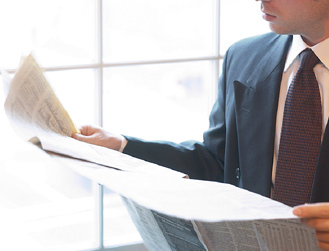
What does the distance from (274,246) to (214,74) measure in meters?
1.25

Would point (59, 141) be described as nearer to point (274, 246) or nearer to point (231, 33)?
point (274, 246)

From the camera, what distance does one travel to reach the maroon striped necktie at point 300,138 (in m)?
1.19

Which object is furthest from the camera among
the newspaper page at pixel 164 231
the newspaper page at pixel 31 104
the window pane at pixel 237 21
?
the window pane at pixel 237 21

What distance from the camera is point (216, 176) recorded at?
4.72 ft

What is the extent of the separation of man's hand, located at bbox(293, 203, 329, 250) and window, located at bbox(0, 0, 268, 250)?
110cm

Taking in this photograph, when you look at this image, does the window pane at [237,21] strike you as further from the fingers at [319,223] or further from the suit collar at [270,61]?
the fingers at [319,223]

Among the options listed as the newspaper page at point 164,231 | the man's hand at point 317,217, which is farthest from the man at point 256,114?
the man's hand at point 317,217

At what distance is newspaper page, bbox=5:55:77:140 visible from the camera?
1.05 metres

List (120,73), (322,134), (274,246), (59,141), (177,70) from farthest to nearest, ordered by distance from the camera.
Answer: (177,70) → (120,73) → (322,134) → (59,141) → (274,246)

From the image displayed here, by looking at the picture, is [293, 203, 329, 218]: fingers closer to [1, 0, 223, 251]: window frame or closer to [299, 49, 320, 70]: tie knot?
[299, 49, 320, 70]: tie knot

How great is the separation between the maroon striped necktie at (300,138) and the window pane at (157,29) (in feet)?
2.18

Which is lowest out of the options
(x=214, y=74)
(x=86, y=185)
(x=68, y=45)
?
(x=86, y=185)

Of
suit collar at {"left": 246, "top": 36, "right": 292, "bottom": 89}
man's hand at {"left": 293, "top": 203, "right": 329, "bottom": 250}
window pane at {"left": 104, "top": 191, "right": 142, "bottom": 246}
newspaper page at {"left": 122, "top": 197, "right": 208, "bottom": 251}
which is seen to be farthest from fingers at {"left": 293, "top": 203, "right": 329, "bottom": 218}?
window pane at {"left": 104, "top": 191, "right": 142, "bottom": 246}

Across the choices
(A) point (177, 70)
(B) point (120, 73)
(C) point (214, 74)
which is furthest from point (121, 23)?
(C) point (214, 74)
